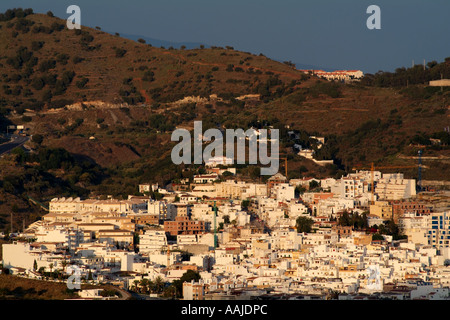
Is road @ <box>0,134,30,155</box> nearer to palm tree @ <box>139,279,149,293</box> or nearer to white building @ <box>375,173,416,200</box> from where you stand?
white building @ <box>375,173,416,200</box>

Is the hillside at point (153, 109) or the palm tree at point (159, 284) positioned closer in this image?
the palm tree at point (159, 284)

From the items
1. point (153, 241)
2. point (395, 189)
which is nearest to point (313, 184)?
point (395, 189)

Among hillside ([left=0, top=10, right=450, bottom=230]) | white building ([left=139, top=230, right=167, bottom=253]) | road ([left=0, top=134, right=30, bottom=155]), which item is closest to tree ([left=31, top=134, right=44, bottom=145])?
hillside ([left=0, top=10, right=450, bottom=230])

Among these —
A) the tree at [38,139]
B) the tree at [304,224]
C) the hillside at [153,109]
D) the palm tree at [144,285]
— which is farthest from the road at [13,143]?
the palm tree at [144,285]

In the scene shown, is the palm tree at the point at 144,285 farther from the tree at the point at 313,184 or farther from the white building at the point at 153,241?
the tree at the point at 313,184

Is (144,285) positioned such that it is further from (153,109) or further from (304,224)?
(153,109)

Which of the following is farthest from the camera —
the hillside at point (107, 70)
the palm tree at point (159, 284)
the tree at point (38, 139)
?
the hillside at point (107, 70)
